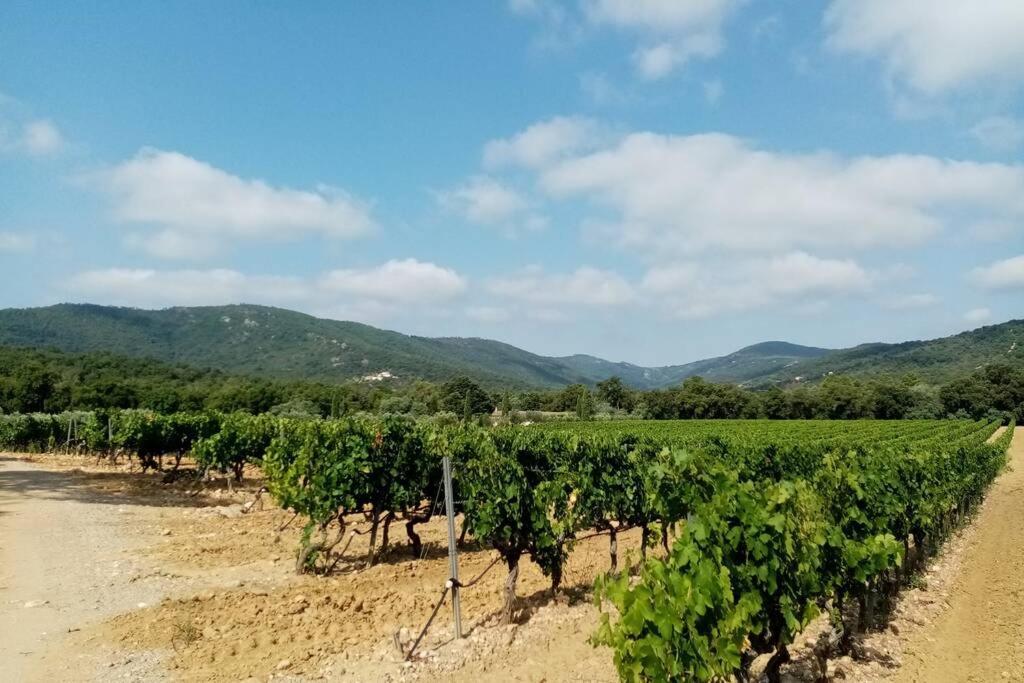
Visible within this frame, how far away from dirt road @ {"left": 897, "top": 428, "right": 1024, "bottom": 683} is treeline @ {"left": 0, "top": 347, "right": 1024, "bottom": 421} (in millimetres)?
68315

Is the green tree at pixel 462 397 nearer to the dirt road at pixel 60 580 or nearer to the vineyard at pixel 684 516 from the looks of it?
the vineyard at pixel 684 516

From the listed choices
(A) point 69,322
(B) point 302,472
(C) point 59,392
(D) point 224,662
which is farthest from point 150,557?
(A) point 69,322

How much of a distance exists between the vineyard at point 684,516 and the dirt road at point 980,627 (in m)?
0.72

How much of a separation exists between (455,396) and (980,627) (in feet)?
320

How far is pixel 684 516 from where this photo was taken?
286 inches

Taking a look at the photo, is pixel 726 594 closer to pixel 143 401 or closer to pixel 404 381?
pixel 143 401

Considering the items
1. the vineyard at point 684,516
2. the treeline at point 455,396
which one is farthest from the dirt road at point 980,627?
the treeline at point 455,396

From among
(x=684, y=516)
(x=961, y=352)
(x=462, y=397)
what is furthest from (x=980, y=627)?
(x=961, y=352)

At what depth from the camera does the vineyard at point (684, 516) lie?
15.1 ft

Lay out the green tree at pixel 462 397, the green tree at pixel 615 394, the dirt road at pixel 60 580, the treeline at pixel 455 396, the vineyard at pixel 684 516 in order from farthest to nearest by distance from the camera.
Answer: the green tree at pixel 615 394, the green tree at pixel 462 397, the treeline at pixel 455 396, the dirt road at pixel 60 580, the vineyard at pixel 684 516

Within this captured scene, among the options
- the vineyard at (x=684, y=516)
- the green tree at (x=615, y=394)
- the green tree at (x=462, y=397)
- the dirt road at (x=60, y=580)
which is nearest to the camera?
the vineyard at (x=684, y=516)

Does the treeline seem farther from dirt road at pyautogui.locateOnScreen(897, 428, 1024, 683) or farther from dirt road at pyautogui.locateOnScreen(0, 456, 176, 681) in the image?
dirt road at pyautogui.locateOnScreen(897, 428, 1024, 683)

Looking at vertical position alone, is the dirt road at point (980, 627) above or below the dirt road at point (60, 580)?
below

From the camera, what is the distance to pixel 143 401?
70.8m
